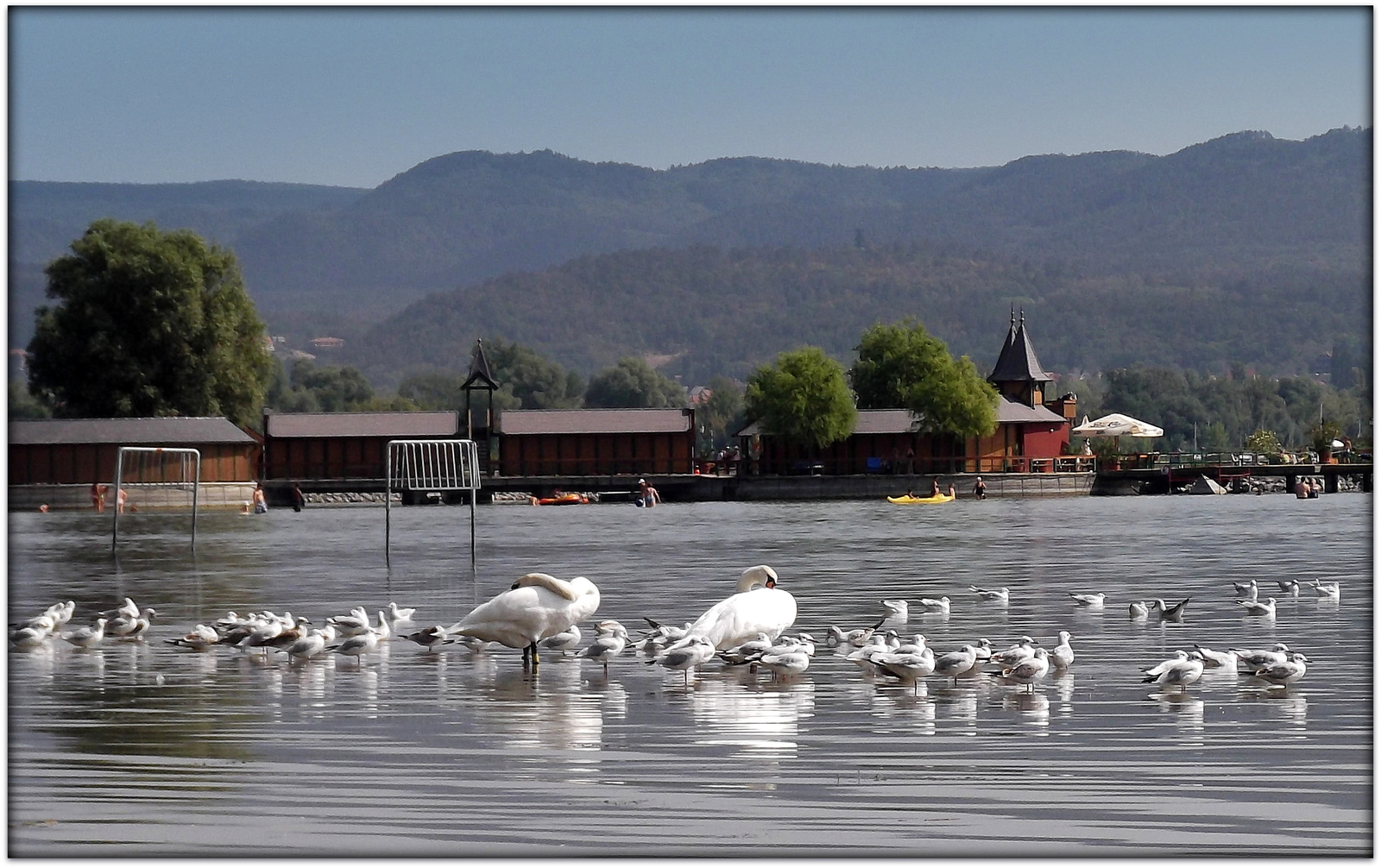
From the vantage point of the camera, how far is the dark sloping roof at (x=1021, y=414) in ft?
295

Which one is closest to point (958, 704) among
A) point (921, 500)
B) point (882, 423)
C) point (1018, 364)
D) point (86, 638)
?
point (86, 638)

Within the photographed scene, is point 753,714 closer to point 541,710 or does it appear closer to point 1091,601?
point 541,710

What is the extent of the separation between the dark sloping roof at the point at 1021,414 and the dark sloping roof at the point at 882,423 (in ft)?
17.2

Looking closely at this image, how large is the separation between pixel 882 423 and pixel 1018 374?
602 inches

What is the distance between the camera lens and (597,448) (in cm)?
8431

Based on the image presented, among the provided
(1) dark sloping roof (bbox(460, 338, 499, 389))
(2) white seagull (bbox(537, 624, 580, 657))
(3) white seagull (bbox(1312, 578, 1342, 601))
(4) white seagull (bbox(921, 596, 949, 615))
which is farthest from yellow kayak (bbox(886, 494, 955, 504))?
(2) white seagull (bbox(537, 624, 580, 657))

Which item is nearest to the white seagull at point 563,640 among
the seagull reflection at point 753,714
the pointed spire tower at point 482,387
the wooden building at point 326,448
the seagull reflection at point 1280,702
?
the seagull reflection at point 753,714

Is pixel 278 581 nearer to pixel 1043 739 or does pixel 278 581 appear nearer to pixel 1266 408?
pixel 1043 739

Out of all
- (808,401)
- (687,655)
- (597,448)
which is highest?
(808,401)

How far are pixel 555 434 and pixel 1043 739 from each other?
76952mm

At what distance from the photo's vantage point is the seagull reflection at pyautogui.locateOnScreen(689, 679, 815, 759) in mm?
7836

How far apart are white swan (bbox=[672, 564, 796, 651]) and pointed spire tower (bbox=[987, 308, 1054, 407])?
89206 millimetres

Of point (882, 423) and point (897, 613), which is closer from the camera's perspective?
point (897, 613)

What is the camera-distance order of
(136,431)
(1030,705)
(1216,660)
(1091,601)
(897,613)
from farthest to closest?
1. (136,431)
2. (1091,601)
3. (897,613)
4. (1216,660)
5. (1030,705)
